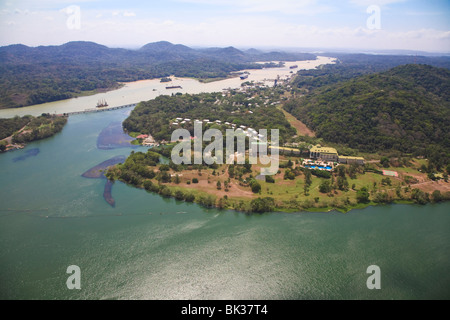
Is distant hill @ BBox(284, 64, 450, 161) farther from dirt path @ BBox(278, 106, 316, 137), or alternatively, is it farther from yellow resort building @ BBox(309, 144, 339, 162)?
yellow resort building @ BBox(309, 144, 339, 162)

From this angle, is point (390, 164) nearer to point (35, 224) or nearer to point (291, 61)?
point (35, 224)

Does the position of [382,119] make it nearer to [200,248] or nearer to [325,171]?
[325,171]

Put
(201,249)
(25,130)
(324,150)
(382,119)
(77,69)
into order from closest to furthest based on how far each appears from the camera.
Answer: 1. (201,249)
2. (324,150)
3. (382,119)
4. (25,130)
5. (77,69)

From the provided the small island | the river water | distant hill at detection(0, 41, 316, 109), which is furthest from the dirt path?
distant hill at detection(0, 41, 316, 109)

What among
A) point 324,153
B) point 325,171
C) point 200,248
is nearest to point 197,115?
point 324,153

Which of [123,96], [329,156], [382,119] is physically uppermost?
[123,96]
